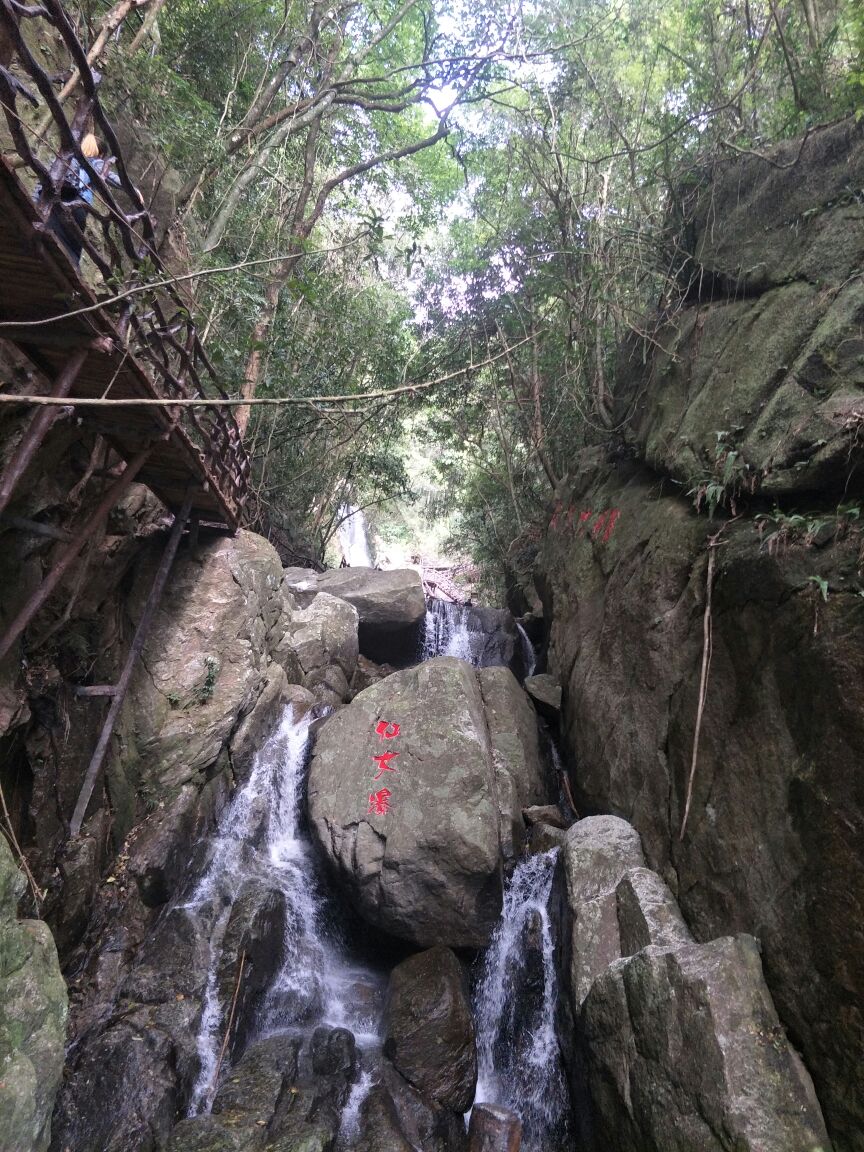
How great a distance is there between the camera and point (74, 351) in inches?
167

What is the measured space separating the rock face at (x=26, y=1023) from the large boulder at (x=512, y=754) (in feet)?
14.5

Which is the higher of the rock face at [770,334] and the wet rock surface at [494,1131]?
the rock face at [770,334]

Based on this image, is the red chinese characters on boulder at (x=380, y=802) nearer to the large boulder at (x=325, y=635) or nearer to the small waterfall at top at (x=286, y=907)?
the small waterfall at top at (x=286, y=907)

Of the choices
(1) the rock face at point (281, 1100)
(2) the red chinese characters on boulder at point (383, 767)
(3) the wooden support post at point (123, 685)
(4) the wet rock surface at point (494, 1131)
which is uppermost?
(3) the wooden support post at point (123, 685)

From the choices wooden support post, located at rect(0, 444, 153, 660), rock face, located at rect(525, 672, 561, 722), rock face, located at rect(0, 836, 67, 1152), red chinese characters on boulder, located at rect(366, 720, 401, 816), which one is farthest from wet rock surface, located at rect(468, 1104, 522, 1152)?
wooden support post, located at rect(0, 444, 153, 660)

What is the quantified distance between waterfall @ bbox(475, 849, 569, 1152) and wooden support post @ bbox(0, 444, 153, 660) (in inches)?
210

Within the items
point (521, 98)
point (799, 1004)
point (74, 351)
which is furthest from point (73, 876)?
point (521, 98)

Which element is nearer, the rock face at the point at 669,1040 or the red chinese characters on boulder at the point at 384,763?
the rock face at the point at 669,1040

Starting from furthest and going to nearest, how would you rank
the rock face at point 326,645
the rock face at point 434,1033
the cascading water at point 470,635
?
1. the cascading water at point 470,635
2. the rock face at point 326,645
3. the rock face at point 434,1033

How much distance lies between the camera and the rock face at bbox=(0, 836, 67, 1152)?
9.86 ft

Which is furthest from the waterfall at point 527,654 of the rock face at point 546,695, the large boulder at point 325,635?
the large boulder at point 325,635

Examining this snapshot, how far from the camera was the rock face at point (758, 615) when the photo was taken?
148 inches

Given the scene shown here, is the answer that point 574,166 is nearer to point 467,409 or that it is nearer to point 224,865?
point 467,409

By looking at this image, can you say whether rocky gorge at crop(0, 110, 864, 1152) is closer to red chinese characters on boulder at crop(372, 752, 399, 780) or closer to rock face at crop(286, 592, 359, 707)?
red chinese characters on boulder at crop(372, 752, 399, 780)
